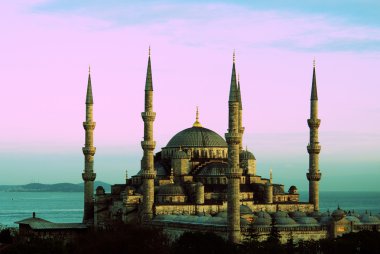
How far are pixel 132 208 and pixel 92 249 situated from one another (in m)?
18.6

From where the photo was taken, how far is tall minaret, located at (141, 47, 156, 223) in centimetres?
6178

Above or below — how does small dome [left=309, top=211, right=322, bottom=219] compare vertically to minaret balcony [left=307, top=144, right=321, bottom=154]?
below

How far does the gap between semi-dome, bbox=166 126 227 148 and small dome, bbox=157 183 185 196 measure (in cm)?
689

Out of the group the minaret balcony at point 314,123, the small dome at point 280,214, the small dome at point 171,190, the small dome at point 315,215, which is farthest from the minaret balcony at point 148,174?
the minaret balcony at point 314,123

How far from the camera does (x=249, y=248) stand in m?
51.1

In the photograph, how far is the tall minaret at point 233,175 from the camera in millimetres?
54500

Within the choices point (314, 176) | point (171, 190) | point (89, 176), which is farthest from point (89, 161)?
point (314, 176)

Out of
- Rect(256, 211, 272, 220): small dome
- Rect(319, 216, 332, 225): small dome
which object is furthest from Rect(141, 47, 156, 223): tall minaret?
Rect(319, 216, 332, 225): small dome

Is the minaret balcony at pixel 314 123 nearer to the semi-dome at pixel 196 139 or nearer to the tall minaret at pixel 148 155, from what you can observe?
the semi-dome at pixel 196 139

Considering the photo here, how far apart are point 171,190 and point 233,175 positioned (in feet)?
32.5

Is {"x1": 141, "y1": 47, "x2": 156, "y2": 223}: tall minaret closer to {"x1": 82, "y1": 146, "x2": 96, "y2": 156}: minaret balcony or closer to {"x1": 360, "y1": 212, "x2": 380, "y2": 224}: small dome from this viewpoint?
{"x1": 82, "y1": 146, "x2": 96, "y2": 156}: minaret balcony

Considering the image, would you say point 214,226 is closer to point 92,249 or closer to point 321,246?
point 321,246

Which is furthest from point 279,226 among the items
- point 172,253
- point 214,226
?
point 172,253

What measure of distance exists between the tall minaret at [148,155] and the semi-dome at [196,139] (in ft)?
25.5
